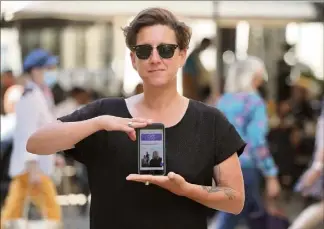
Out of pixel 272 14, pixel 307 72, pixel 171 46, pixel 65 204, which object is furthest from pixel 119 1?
pixel 171 46

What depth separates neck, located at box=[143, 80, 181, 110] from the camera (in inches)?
122

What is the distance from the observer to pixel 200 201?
2.97 meters

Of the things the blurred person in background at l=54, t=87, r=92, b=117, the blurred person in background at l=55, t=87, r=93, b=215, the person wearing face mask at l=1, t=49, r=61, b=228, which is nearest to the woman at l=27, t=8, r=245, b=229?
the person wearing face mask at l=1, t=49, r=61, b=228

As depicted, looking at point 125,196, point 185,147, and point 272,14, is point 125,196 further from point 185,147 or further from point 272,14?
point 272,14

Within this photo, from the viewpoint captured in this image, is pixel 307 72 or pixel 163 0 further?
pixel 307 72

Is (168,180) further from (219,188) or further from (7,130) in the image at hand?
(7,130)

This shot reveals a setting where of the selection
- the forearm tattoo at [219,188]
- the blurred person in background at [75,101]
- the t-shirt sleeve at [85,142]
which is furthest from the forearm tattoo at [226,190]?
the blurred person in background at [75,101]

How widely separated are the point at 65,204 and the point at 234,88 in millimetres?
4176

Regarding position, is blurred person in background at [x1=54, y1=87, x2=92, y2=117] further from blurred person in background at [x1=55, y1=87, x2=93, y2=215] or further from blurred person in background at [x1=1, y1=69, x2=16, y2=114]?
blurred person in background at [x1=1, y1=69, x2=16, y2=114]

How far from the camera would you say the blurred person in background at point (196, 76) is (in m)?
11.6

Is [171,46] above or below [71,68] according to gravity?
below

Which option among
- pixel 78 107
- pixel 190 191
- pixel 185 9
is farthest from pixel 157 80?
pixel 78 107

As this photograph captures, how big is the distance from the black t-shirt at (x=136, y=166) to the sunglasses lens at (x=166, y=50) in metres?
0.18

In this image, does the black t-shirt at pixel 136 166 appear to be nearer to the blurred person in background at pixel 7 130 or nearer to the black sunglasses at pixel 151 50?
the black sunglasses at pixel 151 50
